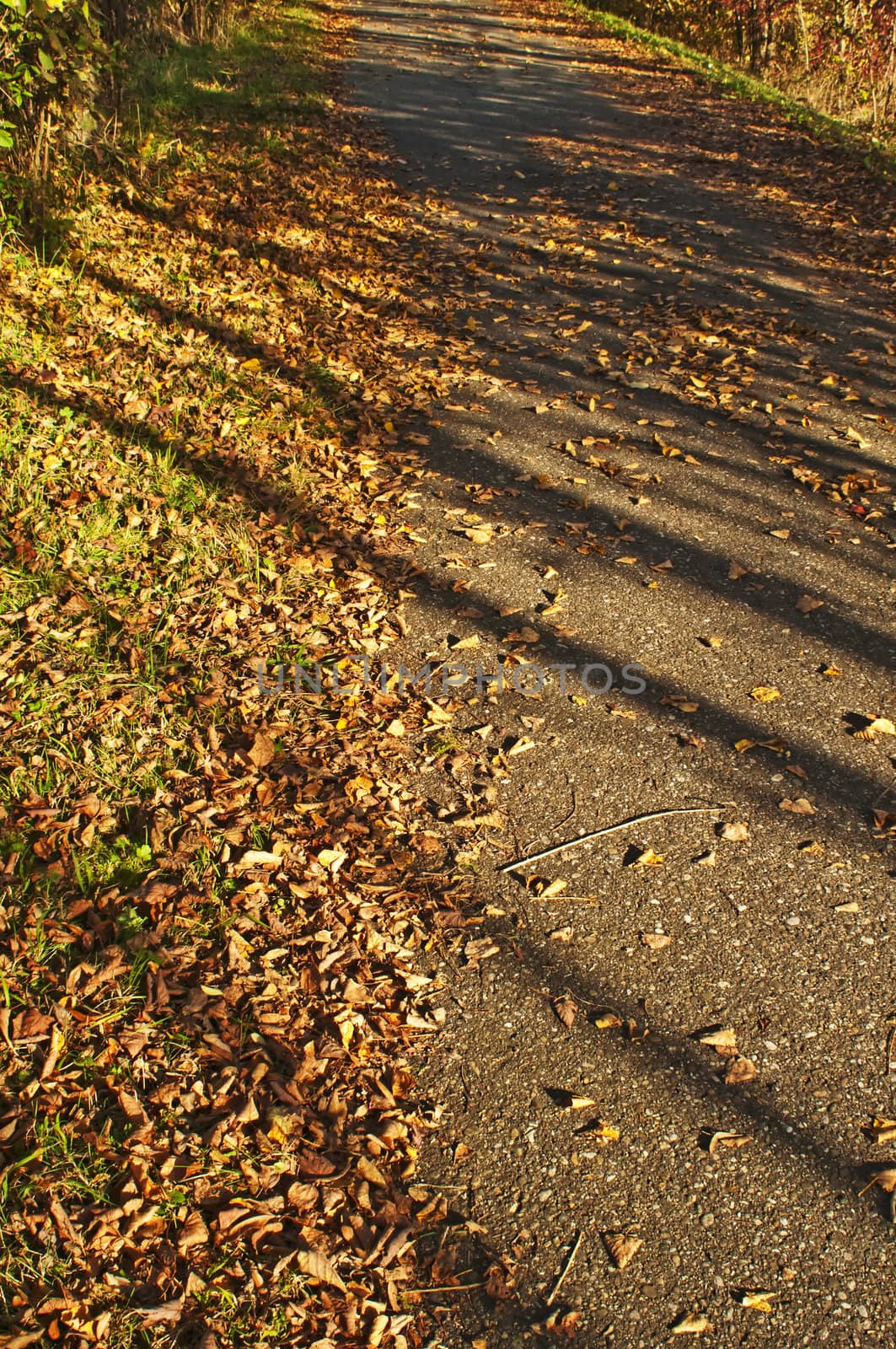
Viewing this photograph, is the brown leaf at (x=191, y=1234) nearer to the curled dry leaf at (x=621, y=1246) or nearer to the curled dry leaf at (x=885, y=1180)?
the curled dry leaf at (x=621, y=1246)

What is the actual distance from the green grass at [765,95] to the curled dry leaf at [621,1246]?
1214 centimetres

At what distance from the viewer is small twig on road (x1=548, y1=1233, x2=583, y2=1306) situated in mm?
2416

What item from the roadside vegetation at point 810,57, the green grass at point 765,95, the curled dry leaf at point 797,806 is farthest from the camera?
the roadside vegetation at point 810,57

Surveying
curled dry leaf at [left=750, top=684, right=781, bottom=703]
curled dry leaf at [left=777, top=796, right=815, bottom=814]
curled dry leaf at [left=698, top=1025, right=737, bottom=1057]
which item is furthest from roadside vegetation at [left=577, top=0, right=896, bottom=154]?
curled dry leaf at [left=698, top=1025, right=737, bottom=1057]

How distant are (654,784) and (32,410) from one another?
378cm

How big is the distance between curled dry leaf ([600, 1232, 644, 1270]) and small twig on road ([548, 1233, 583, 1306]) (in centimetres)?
6

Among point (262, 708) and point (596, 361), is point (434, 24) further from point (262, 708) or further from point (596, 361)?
point (262, 708)

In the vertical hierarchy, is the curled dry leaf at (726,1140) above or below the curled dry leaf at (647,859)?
below

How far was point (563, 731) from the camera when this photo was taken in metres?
4.14

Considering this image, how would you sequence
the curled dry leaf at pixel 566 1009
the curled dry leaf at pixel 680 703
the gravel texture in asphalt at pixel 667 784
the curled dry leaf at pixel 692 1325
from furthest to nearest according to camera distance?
the curled dry leaf at pixel 680 703 → the curled dry leaf at pixel 566 1009 → the gravel texture in asphalt at pixel 667 784 → the curled dry leaf at pixel 692 1325

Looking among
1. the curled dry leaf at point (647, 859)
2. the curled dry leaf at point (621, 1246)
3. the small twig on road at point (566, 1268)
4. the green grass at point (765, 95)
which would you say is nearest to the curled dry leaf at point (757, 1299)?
the curled dry leaf at point (621, 1246)

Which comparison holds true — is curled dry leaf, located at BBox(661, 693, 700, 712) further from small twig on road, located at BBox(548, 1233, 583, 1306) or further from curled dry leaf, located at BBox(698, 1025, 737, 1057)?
small twig on road, located at BBox(548, 1233, 583, 1306)

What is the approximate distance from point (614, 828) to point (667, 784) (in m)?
0.32

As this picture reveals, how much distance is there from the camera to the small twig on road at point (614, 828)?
3.56 meters
